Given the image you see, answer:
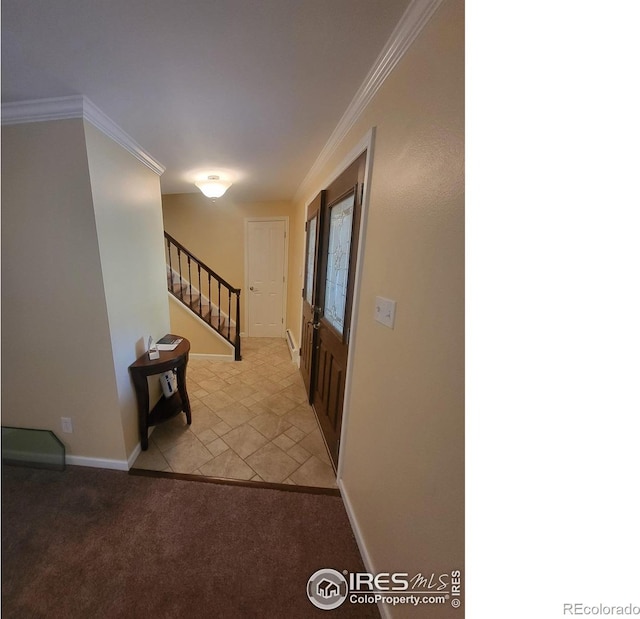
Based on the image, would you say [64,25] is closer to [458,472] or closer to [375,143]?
[375,143]

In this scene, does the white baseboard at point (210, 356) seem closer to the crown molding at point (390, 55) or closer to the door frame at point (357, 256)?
the door frame at point (357, 256)

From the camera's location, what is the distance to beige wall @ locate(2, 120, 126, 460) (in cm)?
122

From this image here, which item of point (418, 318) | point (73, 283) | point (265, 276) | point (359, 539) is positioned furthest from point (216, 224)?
point (359, 539)

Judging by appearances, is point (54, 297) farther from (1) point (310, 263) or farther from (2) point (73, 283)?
(1) point (310, 263)

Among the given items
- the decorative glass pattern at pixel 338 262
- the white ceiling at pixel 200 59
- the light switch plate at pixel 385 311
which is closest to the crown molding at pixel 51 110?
the white ceiling at pixel 200 59

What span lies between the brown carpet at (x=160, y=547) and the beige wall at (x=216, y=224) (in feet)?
10.3

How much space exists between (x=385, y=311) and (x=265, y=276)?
344cm

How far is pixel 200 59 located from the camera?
940 millimetres

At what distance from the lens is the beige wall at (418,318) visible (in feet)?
1.97

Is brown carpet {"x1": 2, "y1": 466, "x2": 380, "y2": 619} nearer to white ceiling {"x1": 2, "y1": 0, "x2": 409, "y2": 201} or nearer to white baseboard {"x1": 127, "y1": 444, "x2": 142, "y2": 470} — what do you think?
white baseboard {"x1": 127, "y1": 444, "x2": 142, "y2": 470}
